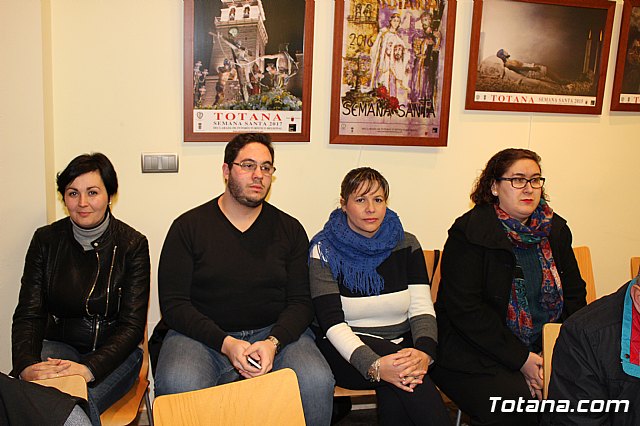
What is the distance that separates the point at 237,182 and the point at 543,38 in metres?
1.77

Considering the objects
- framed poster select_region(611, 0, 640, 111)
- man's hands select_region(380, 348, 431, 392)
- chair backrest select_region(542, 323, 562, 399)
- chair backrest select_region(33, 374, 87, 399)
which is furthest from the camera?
framed poster select_region(611, 0, 640, 111)

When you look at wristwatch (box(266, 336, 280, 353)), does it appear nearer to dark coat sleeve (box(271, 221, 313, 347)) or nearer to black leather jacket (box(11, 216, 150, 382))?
dark coat sleeve (box(271, 221, 313, 347))

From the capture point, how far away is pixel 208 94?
2727 millimetres

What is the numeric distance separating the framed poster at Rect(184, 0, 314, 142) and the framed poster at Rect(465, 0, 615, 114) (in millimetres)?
875

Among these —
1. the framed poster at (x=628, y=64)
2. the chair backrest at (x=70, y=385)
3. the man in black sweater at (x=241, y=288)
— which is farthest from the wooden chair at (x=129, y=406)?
the framed poster at (x=628, y=64)

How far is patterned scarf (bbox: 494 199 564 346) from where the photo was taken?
241cm

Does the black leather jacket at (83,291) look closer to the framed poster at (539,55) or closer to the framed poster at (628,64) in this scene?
the framed poster at (539,55)

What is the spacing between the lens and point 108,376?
7.20 ft

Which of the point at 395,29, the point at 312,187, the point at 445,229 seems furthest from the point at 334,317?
the point at 395,29

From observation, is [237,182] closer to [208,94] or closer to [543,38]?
[208,94]

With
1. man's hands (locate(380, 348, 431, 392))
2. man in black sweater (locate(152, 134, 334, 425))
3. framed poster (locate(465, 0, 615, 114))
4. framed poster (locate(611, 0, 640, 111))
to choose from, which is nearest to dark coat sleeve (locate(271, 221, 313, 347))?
man in black sweater (locate(152, 134, 334, 425))

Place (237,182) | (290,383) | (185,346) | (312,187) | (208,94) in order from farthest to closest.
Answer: (312,187), (208,94), (237,182), (185,346), (290,383)

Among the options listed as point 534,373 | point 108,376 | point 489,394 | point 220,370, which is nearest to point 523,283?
point 534,373

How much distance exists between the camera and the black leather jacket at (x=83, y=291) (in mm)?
2311
